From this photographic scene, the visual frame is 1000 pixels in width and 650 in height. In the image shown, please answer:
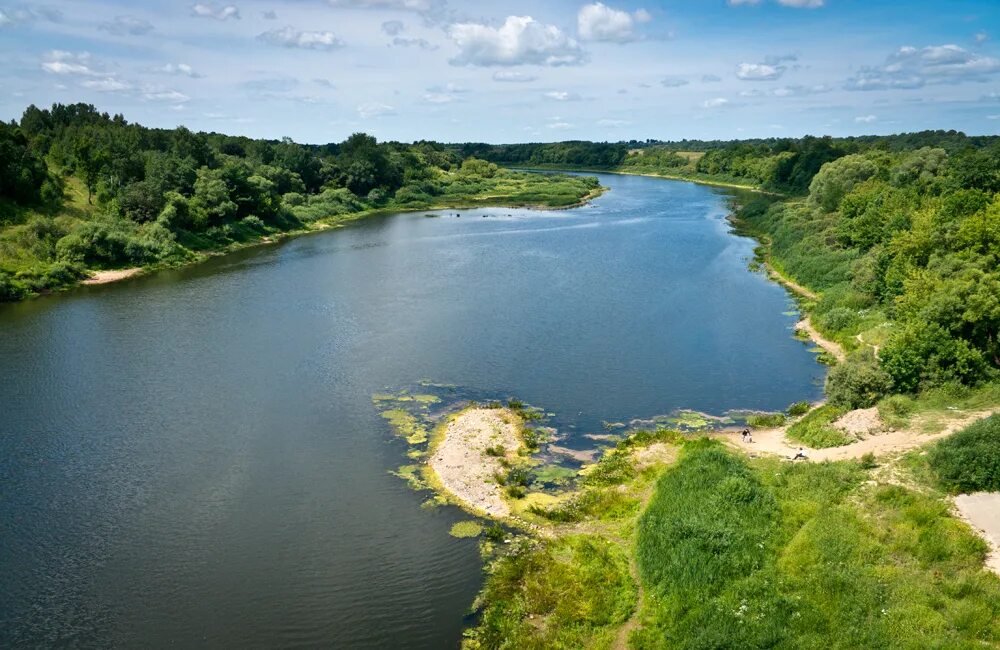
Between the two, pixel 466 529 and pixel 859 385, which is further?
pixel 859 385

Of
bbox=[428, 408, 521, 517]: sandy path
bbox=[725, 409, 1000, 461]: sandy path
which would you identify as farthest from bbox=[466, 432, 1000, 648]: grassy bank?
bbox=[428, 408, 521, 517]: sandy path

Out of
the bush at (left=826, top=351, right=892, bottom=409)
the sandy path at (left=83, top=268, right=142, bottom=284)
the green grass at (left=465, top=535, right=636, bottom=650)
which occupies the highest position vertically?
the sandy path at (left=83, top=268, right=142, bottom=284)

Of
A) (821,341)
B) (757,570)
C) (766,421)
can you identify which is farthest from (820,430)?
(821,341)

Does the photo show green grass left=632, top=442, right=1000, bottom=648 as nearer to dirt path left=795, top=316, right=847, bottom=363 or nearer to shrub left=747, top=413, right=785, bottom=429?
shrub left=747, top=413, right=785, bottom=429

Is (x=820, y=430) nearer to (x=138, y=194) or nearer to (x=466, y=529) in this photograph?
(x=466, y=529)

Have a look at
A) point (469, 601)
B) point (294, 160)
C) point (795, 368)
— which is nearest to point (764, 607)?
point (469, 601)

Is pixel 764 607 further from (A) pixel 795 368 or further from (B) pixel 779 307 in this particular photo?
(B) pixel 779 307

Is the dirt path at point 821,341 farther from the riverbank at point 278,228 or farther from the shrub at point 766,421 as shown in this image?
the riverbank at point 278,228
